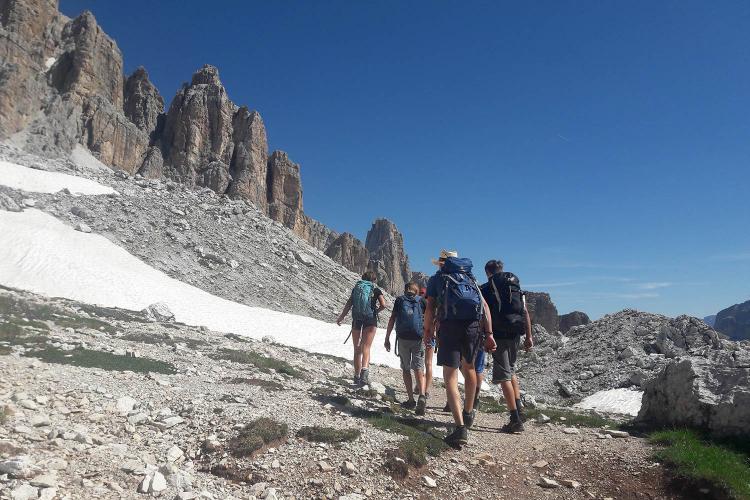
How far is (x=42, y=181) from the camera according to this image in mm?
35750

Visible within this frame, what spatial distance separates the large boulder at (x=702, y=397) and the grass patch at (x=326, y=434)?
18.4ft

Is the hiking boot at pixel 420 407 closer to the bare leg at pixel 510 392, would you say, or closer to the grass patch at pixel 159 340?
the bare leg at pixel 510 392

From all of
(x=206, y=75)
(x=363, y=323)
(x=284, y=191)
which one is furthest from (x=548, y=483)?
(x=206, y=75)

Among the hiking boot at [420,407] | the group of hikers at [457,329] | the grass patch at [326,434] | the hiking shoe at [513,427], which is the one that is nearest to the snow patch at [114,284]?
the group of hikers at [457,329]

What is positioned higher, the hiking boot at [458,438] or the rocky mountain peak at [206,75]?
the rocky mountain peak at [206,75]

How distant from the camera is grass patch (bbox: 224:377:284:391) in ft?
30.4

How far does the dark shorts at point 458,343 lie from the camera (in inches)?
279

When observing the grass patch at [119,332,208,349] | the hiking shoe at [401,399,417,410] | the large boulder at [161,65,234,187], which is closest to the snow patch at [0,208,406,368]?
the grass patch at [119,332,208,349]

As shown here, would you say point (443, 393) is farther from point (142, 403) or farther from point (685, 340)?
point (685, 340)

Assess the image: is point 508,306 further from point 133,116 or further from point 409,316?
point 133,116

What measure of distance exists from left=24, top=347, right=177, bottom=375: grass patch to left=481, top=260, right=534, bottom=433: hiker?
6541 mm

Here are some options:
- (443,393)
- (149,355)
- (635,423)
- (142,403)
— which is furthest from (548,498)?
(149,355)

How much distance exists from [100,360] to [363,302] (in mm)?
5396

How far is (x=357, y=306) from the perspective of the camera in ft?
33.6
